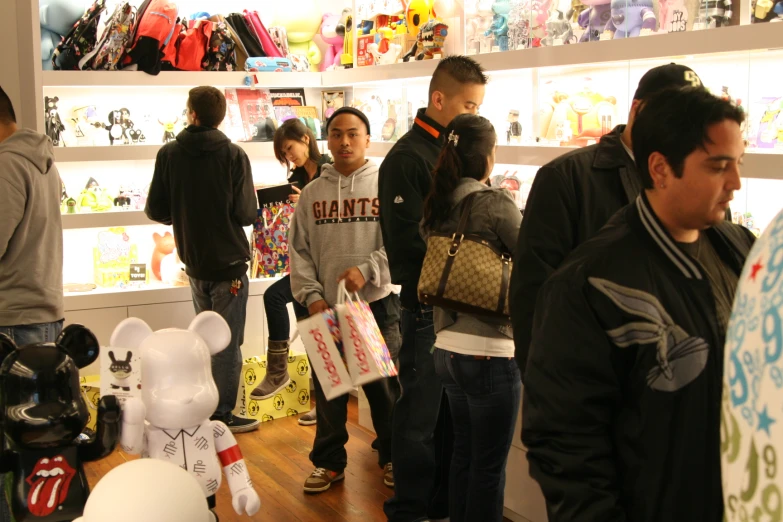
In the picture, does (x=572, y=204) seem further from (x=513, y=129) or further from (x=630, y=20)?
(x=513, y=129)

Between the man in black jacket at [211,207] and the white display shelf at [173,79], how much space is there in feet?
3.43

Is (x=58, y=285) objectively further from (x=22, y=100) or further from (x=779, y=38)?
(x=779, y=38)

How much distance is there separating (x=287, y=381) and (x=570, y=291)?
386 cm

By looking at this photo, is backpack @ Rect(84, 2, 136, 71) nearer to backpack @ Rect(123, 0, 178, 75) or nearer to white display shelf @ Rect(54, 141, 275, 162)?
backpack @ Rect(123, 0, 178, 75)

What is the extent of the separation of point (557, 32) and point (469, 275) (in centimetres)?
164

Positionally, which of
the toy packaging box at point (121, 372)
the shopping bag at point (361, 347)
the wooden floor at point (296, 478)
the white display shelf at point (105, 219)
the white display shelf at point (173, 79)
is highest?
the white display shelf at point (173, 79)

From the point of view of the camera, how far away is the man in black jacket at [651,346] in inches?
52.1

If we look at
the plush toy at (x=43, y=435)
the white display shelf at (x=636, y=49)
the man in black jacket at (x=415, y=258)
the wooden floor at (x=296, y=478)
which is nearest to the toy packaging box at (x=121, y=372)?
the plush toy at (x=43, y=435)

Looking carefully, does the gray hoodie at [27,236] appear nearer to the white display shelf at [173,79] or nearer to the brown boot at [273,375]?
the brown boot at [273,375]

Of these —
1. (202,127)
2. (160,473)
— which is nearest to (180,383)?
(160,473)

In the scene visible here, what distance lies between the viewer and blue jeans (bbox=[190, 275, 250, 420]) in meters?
4.67

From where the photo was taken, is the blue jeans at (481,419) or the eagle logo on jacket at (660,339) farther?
the blue jeans at (481,419)

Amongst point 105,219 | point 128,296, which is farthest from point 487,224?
point 105,219

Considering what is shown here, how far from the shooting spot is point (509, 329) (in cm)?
268
